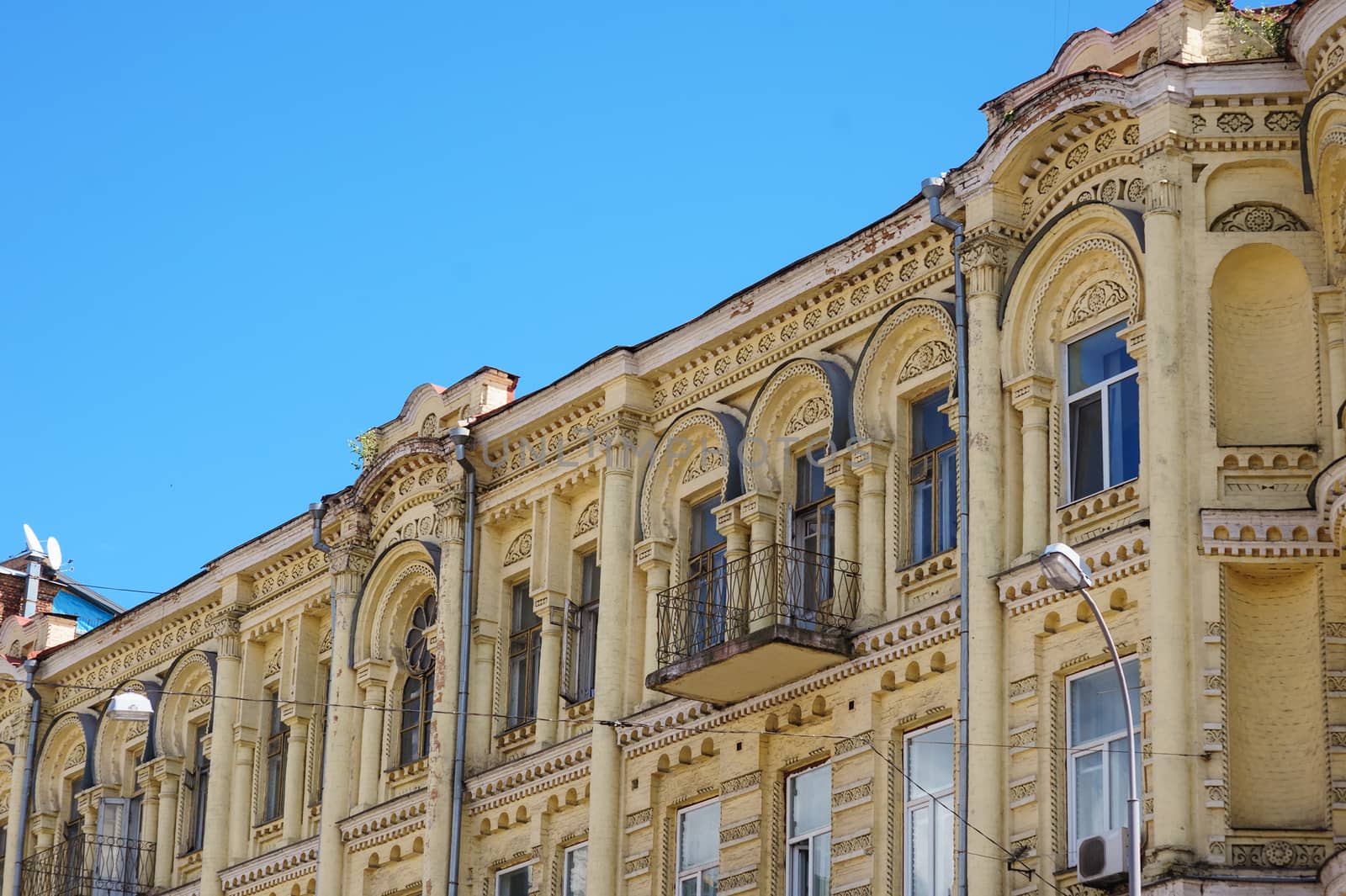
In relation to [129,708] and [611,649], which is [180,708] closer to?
[129,708]

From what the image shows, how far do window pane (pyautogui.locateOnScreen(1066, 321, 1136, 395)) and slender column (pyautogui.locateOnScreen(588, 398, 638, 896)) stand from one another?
7.20m

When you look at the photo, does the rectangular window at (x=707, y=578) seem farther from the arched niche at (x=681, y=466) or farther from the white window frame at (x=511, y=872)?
the white window frame at (x=511, y=872)

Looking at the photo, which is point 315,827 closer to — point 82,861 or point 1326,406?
point 82,861

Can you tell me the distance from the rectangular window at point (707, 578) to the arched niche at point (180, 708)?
1161 centimetres

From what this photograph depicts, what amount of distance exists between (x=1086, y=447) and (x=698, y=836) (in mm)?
7076

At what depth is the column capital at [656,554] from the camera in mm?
32406

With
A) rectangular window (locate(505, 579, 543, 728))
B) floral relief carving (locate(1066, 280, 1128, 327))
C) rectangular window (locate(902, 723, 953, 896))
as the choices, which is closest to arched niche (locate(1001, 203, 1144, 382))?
floral relief carving (locate(1066, 280, 1128, 327))

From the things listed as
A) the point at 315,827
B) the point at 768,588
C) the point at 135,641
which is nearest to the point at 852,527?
the point at 768,588

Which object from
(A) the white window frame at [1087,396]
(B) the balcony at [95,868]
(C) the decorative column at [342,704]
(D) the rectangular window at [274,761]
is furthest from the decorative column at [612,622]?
(B) the balcony at [95,868]

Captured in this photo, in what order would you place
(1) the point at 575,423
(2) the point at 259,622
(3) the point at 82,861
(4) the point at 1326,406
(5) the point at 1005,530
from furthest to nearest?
(3) the point at 82,861 < (2) the point at 259,622 < (1) the point at 575,423 < (5) the point at 1005,530 < (4) the point at 1326,406

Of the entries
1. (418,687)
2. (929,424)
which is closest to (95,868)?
(418,687)

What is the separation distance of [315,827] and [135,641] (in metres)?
7.19

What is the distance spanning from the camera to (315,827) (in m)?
37.3

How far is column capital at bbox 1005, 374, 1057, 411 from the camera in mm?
27641
